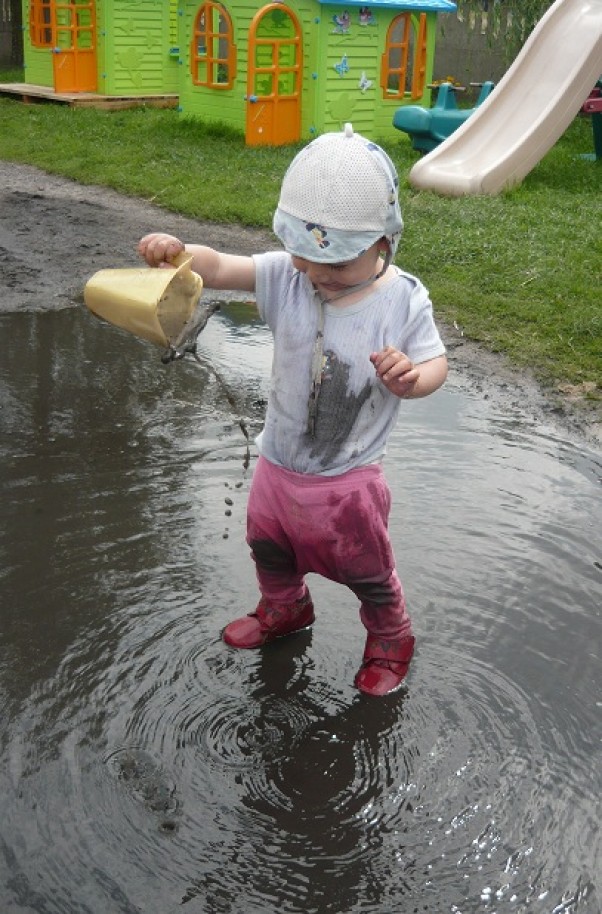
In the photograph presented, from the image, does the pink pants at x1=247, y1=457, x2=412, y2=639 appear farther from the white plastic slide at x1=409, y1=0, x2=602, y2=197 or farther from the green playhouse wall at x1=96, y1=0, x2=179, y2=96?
the green playhouse wall at x1=96, y1=0, x2=179, y2=96

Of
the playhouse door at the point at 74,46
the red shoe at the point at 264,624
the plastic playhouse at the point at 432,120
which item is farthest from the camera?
the playhouse door at the point at 74,46

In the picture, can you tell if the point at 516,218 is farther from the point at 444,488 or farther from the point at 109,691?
the point at 109,691

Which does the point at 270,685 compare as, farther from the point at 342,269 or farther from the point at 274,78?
the point at 274,78

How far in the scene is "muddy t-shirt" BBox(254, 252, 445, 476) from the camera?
8.04 feet

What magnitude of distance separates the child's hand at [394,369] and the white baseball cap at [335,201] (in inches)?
9.0

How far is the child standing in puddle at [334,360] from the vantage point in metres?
2.29

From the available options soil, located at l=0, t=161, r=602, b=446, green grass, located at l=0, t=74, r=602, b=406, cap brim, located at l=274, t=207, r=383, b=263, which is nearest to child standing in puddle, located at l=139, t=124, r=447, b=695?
cap brim, located at l=274, t=207, r=383, b=263

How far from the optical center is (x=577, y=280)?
6.15 meters

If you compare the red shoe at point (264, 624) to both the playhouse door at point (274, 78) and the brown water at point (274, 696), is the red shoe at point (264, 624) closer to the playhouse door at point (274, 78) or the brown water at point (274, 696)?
the brown water at point (274, 696)

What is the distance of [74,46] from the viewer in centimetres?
1480

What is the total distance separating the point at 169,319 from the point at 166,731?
0.94 m

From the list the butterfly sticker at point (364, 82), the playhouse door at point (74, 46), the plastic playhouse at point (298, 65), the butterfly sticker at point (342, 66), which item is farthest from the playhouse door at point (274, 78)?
the playhouse door at point (74, 46)

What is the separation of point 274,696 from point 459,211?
238 inches

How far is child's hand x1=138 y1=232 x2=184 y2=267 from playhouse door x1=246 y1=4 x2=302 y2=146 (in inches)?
359
